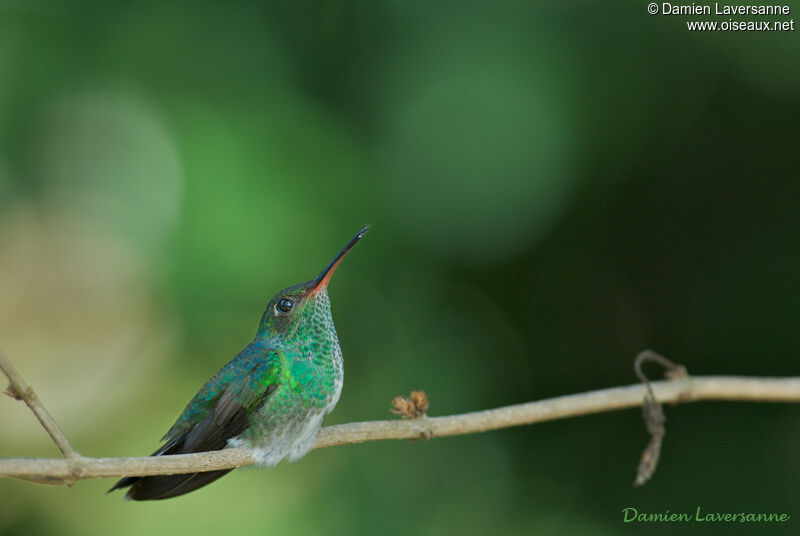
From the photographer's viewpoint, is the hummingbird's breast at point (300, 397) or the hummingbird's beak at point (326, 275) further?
the hummingbird's breast at point (300, 397)

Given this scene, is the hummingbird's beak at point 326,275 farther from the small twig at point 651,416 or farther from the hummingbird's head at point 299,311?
the small twig at point 651,416

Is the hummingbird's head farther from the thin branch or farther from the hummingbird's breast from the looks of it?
the thin branch

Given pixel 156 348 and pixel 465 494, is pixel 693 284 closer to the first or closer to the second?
pixel 465 494

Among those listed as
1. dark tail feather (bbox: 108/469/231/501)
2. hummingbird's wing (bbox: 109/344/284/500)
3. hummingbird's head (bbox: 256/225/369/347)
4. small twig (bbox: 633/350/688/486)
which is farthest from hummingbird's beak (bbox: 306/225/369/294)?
small twig (bbox: 633/350/688/486)

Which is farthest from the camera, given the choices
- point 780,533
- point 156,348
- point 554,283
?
point 554,283

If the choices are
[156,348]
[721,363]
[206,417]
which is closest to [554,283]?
[721,363]
